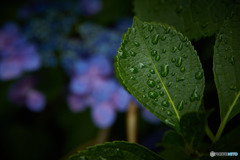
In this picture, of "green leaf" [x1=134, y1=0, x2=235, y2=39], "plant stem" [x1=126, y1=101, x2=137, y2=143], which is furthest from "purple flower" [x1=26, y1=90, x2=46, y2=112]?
"green leaf" [x1=134, y1=0, x2=235, y2=39]

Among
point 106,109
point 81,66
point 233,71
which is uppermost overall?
point 81,66

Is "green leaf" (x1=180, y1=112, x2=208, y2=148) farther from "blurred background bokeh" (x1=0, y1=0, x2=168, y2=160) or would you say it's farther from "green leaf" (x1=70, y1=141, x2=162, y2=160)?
"blurred background bokeh" (x1=0, y1=0, x2=168, y2=160)

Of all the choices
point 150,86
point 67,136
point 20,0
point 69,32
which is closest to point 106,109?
point 69,32

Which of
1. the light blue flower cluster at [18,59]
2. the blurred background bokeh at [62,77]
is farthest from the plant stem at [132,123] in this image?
the light blue flower cluster at [18,59]

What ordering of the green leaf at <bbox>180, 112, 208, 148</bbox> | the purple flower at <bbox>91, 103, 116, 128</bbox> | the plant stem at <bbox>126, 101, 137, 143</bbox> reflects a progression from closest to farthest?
the green leaf at <bbox>180, 112, 208, 148</bbox>
the plant stem at <bbox>126, 101, 137, 143</bbox>
the purple flower at <bbox>91, 103, 116, 128</bbox>

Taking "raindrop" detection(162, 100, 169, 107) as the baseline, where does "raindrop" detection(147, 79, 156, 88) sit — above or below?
above

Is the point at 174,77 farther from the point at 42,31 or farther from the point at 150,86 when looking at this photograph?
the point at 42,31
